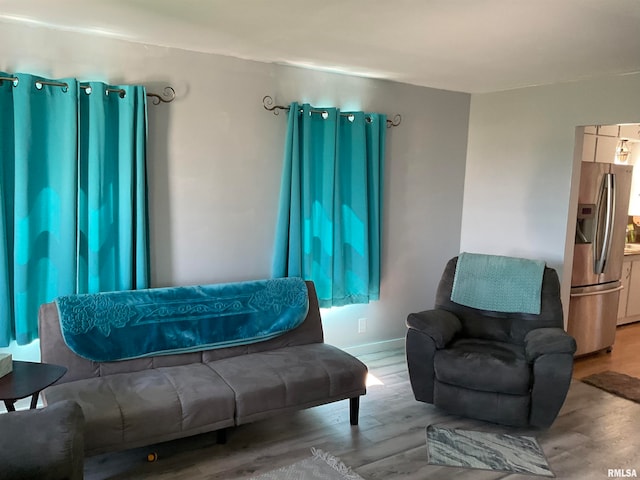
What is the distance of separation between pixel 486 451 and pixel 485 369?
17.2 inches

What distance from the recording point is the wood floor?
2.59 m

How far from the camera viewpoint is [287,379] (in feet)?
9.15

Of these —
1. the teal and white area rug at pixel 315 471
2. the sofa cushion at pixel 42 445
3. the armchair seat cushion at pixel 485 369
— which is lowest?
the teal and white area rug at pixel 315 471

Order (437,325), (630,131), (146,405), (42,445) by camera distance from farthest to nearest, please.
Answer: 1. (630,131)
2. (437,325)
3. (146,405)
4. (42,445)

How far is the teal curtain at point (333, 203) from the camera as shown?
3.69 metres

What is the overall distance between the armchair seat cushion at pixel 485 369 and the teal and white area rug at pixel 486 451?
266 millimetres

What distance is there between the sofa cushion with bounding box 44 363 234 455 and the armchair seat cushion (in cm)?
129

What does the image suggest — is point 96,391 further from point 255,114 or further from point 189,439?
point 255,114

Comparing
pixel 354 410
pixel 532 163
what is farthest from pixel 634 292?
pixel 354 410

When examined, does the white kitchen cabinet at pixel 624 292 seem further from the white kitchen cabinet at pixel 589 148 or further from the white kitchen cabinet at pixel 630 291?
the white kitchen cabinet at pixel 589 148

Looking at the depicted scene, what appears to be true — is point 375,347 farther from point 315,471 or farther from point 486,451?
point 315,471

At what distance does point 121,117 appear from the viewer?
304cm

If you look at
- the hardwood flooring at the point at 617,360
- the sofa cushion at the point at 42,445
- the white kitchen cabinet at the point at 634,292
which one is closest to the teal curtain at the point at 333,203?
the hardwood flooring at the point at 617,360

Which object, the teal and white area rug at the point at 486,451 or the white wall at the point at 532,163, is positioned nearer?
the teal and white area rug at the point at 486,451
